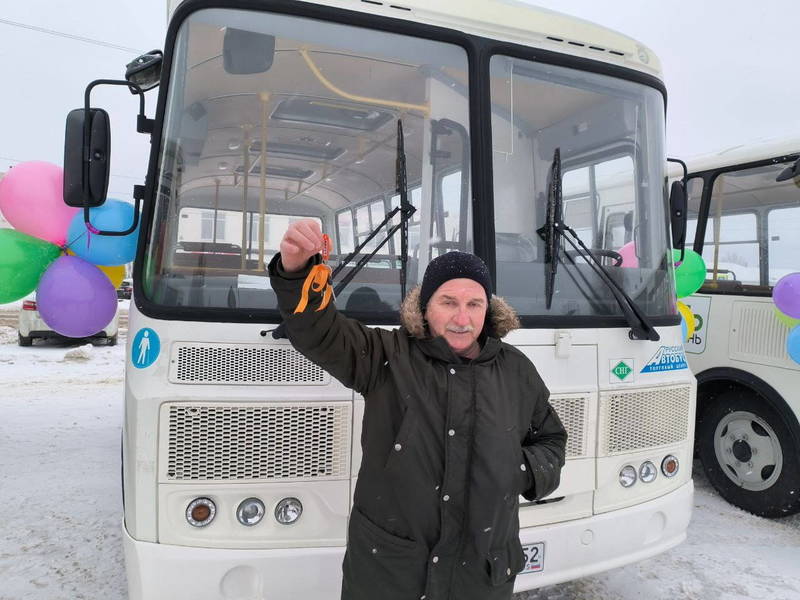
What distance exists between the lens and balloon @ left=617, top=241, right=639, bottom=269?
3.02m

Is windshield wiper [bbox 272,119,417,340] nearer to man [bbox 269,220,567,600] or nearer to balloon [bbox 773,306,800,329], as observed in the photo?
man [bbox 269,220,567,600]

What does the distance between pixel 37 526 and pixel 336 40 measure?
3589mm

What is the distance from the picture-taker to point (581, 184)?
3.00m

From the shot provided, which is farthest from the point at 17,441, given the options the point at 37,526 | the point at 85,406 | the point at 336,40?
the point at 336,40

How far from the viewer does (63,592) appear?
3.06 m

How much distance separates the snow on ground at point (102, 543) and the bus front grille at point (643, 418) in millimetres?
995

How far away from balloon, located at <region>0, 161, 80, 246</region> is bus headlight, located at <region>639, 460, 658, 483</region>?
133 inches

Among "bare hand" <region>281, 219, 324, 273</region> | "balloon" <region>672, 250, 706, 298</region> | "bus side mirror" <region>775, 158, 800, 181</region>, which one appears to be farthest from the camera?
"balloon" <region>672, 250, 706, 298</region>

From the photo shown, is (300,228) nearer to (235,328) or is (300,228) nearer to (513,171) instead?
(235,328)

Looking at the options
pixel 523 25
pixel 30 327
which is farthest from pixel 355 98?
pixel 30 327

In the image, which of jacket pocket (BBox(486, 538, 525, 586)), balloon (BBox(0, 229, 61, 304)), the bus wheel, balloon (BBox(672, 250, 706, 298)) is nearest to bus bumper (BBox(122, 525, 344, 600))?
jacket pocket (BBox(486, 538, 525, 586))

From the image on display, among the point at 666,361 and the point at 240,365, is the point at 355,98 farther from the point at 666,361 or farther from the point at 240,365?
the point at 666,361

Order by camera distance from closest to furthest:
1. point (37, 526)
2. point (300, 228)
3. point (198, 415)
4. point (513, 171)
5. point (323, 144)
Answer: point (300, 228)
point (198, 415)
point (323, 144)
point (513, 171)
point (37, 526)

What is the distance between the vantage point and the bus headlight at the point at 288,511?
2.29 m
